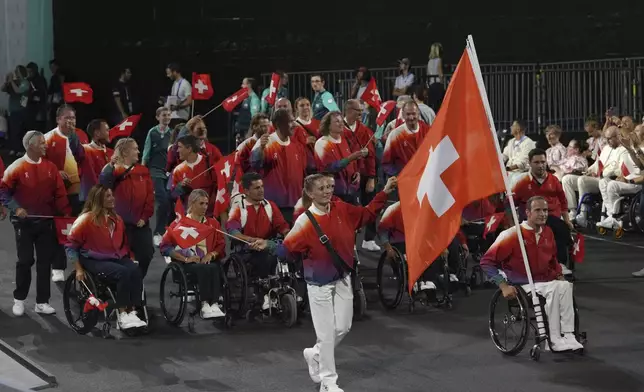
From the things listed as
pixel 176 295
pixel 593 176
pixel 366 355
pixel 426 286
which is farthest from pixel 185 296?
pixel 593 176

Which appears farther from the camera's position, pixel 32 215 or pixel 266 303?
pixel 32 215

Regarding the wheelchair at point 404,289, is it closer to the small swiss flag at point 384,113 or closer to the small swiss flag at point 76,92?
the small swiss flag at point 384,113

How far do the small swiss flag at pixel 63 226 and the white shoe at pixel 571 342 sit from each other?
4.90 meters

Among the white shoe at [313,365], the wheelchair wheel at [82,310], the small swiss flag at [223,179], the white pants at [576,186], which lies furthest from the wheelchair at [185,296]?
the white pants at [576,186]

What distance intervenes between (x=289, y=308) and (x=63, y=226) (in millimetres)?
2433

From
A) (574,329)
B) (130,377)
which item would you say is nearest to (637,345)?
(574,329)

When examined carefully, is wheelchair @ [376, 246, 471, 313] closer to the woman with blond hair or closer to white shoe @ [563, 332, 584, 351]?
white shoe @ [563, 332, 584, 351]

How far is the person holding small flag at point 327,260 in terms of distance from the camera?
32.9ft

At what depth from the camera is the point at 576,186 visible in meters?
18.2

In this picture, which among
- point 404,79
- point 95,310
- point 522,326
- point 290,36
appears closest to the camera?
point 522,326

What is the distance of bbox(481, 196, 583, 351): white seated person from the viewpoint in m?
10.9

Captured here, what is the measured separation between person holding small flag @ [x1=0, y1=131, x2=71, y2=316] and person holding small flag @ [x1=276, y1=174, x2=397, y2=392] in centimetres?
361

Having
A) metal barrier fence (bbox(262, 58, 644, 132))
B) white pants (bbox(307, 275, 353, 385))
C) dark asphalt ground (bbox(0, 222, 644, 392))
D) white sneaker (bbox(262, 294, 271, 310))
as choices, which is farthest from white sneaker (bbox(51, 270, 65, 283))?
metal barrier fence (bbox(262, 58, 644, 132))

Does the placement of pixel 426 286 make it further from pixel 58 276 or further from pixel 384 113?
pixel 384 113
